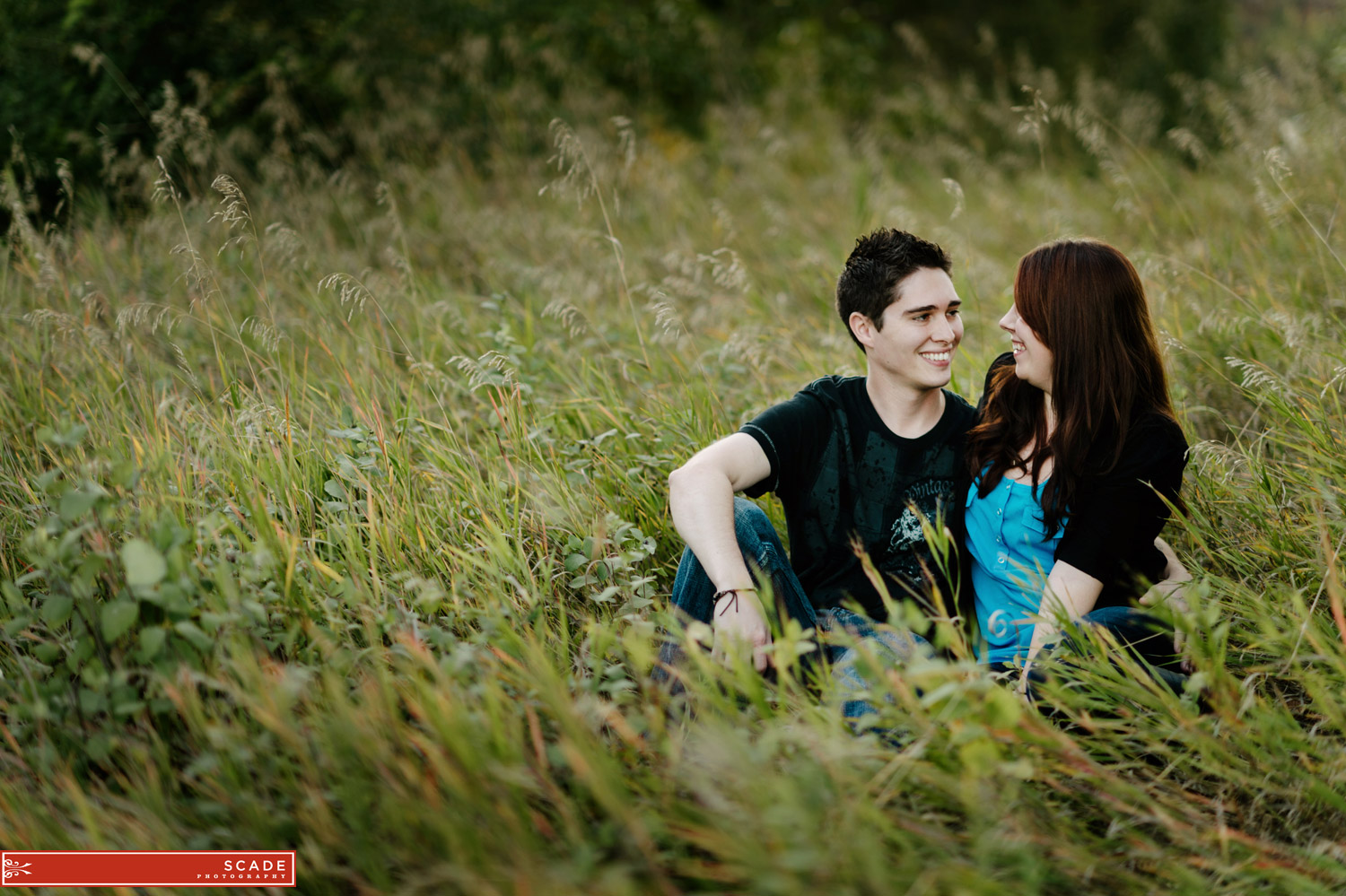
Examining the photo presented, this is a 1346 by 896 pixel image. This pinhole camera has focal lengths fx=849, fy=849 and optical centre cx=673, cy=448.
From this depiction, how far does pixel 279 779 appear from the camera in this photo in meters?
1.69

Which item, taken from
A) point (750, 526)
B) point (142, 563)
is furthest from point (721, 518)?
point (142, 563)

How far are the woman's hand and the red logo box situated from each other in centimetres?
187

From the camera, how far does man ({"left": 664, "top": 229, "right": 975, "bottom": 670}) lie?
2.50 metres

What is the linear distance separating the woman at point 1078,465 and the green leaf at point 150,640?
2038 mm

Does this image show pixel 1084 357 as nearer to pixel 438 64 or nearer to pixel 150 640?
pixel 150 640

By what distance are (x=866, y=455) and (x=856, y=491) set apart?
0.12 m

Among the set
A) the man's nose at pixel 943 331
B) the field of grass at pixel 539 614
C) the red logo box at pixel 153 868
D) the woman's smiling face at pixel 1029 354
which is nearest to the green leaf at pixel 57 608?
the field of grass at pixel 539 614

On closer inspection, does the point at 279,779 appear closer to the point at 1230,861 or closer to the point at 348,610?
the point at 348,610

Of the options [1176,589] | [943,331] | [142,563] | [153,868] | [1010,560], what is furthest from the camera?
[943,331]

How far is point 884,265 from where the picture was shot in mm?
2615

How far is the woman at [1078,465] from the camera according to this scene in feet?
7.45

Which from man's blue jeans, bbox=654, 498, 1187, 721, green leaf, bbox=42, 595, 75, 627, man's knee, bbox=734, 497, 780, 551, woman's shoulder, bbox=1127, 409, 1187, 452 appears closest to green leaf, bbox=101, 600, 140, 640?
green leaf, bbox=42, 595, 75, 627

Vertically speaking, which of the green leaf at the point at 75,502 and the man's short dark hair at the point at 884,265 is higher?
the man's short dark hair at the point at 884,265

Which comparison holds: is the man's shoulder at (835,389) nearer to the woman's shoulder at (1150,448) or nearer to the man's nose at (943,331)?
the man's nose at (943,331)
